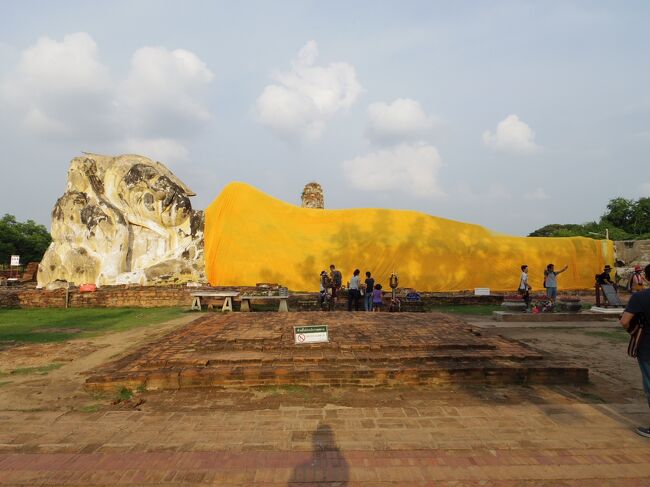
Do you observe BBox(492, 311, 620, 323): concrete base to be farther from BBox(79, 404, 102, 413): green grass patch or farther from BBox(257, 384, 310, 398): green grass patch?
BBox(79, 404, 102, 413): green grass patch

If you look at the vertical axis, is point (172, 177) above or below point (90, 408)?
above

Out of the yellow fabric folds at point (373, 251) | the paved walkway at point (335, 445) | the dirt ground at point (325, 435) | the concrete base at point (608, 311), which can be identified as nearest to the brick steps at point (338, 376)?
the dirt ground at point (325, 435)

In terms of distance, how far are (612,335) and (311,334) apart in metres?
5.27

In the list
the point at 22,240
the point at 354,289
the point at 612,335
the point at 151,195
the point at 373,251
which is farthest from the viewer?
the point at 22,240

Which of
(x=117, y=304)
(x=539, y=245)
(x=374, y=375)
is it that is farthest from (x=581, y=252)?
(x=117, y=304)

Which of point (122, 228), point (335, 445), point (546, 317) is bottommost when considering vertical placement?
point (335, 445)

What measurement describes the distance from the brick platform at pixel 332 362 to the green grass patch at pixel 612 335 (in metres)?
2.24

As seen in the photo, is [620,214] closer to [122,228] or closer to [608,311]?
[608,311]

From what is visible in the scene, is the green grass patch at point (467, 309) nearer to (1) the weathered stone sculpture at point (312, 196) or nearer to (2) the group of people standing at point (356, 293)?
(2) the group of people standing at point (356, 293)

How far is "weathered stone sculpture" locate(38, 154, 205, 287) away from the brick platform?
7.57 metres

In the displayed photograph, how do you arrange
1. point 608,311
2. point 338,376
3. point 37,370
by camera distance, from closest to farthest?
point 338,376
point 37,370
point 608,311

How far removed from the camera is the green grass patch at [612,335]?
21.4ft

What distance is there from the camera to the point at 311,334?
197 inches

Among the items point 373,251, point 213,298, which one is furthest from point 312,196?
point 213,298
